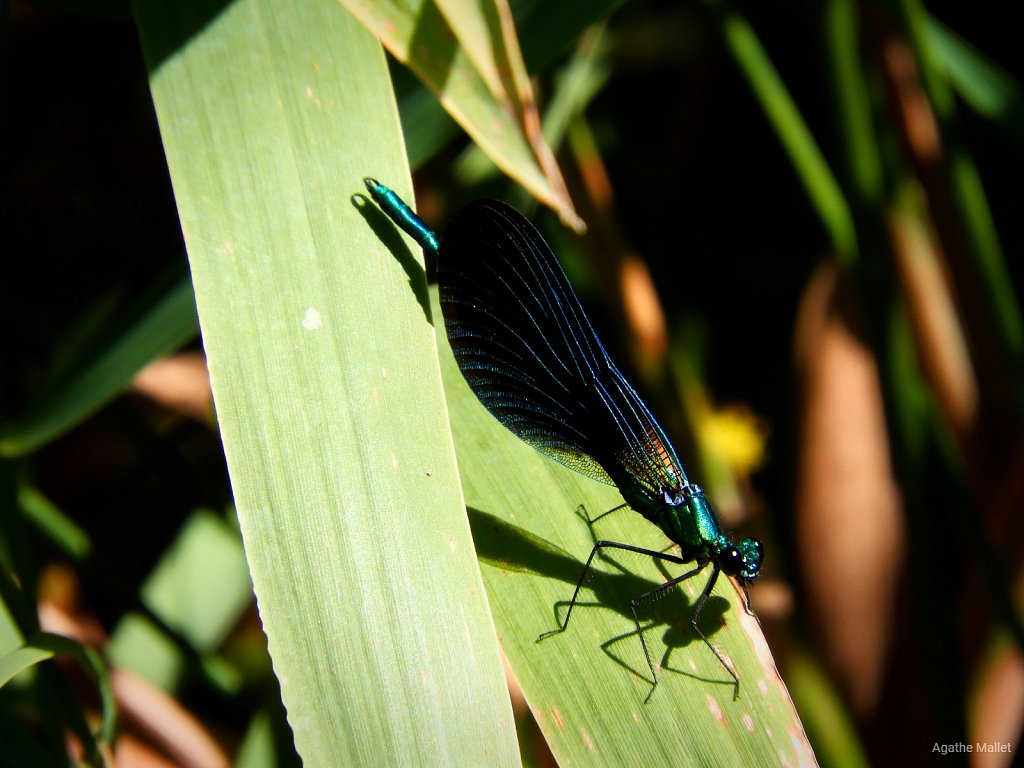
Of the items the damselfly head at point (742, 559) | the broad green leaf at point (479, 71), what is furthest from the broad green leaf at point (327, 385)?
the damselfly head at point (742, 559)

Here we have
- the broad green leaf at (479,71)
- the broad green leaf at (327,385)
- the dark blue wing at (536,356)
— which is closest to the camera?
the broad green leaf at (327,385)

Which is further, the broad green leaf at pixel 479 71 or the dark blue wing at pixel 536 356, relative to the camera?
the dark blue wing at pixel 536 356

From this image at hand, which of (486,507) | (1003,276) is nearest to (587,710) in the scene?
(486,507)

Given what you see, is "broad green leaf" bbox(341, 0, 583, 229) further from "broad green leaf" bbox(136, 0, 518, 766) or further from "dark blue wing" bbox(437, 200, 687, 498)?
"dark blue wing" bbox(437, 200, 687, 498)

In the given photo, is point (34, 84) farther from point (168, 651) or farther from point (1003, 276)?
point (1003, 276)

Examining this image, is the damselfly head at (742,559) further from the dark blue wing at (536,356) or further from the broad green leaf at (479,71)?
the broad green leaf at (479,71)

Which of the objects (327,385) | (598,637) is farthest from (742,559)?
(327,385)
